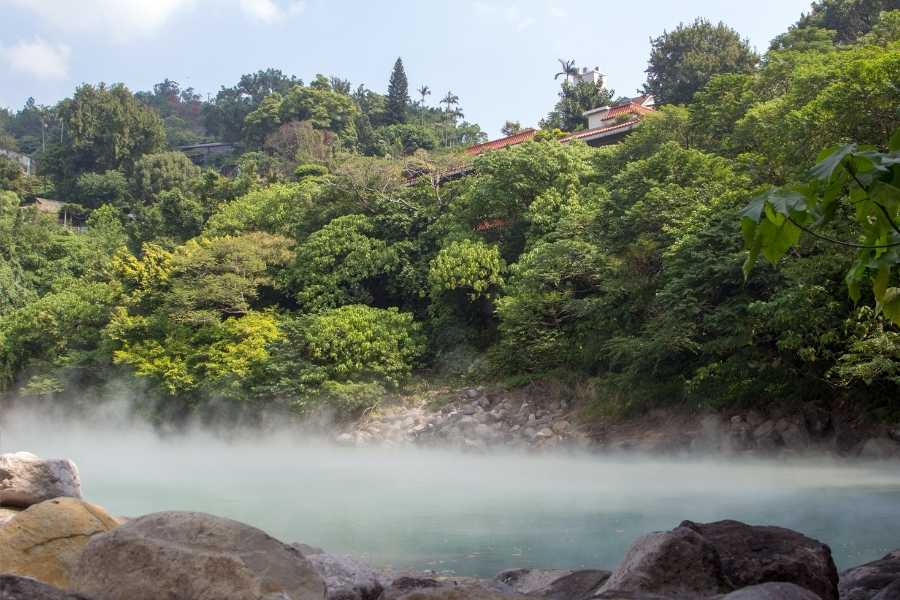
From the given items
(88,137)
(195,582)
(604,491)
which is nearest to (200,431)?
(604,491)

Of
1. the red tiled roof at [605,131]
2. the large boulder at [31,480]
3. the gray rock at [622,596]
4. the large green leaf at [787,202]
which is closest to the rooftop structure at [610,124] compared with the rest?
the red tiled roof at [605,131]

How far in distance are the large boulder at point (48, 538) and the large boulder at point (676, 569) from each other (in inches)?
127

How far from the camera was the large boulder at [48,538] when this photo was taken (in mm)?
5371

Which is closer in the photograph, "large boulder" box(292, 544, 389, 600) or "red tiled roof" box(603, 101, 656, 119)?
"large boulder" box(292, 544, 389, 600)

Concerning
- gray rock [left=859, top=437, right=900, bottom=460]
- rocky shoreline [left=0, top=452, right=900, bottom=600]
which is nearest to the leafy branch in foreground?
rocky shoreline [left=0, top=452, right=900, bottom=600]

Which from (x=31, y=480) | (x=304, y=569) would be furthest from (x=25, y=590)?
(x=31, y=480)

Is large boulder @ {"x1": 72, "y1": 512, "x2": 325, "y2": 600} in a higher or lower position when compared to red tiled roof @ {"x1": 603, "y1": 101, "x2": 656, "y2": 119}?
lower

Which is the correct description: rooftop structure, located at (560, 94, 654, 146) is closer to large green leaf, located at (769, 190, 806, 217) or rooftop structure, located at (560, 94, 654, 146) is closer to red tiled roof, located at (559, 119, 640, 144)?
red tiled roof, located at (559, 119, 640, 144)

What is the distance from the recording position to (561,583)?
19.9 ft

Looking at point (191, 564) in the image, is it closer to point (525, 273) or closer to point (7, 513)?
point (7, 513)

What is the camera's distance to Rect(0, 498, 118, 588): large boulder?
5371mm

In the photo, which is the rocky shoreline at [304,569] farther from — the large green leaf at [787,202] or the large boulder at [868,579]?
the large green leaf at [787,202]

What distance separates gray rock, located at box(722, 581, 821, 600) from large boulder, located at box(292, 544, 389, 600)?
2.35 m

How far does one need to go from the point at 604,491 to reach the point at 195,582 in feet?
31.5
